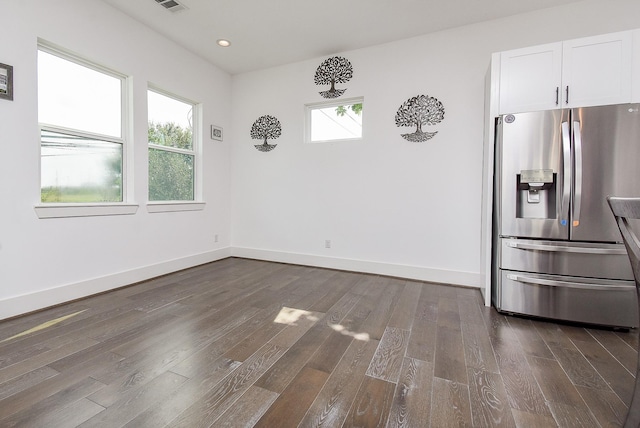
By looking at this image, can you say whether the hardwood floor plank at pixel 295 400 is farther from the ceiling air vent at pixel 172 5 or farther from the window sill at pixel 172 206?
the ceiling air vent at pixel 172 5

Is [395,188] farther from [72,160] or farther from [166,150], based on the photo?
[72,160]

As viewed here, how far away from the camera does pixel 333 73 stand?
12.7 ft

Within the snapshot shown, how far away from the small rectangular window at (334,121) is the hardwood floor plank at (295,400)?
2921 millimetres

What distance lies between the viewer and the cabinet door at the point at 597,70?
227 cm

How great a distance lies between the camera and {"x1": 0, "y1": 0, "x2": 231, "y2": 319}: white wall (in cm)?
230

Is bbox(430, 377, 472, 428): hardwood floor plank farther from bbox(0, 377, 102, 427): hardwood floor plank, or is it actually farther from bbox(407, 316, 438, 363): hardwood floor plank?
bbox(0, 377, 102, 427): hardwood floor plank

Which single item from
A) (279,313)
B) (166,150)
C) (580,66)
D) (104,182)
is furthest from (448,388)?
(166,150)

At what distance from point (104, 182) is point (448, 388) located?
348cm

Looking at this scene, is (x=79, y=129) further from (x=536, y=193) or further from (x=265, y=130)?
(x=536, y=193)

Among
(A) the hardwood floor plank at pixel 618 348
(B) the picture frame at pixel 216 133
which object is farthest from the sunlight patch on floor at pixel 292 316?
(B) the picture frame at pixel 216 133

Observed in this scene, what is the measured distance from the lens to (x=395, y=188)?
11.7ft

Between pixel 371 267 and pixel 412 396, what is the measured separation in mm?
2297

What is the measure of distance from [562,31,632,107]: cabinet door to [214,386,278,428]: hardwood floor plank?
310 centimetres

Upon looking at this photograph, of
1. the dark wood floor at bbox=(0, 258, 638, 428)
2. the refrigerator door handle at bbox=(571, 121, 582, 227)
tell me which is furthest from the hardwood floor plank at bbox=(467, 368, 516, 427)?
the refrigerator door handle at bbox=(571, 121, 582, 227)
